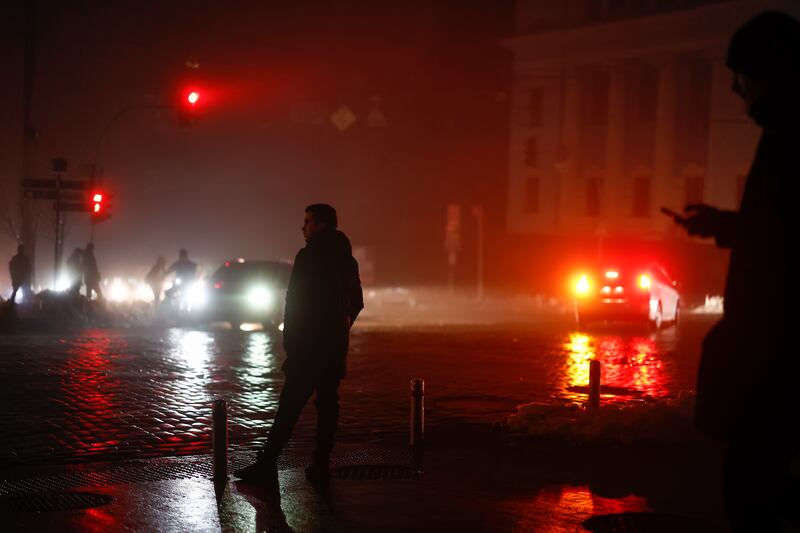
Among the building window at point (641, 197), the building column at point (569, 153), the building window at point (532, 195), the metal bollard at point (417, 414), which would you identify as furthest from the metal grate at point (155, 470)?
the building window at point (532, 195)

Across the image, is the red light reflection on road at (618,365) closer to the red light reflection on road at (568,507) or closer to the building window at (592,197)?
the red light reflection on road at (568,507)

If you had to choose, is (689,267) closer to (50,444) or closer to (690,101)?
(690,101)

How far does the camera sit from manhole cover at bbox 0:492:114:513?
26.0 feet

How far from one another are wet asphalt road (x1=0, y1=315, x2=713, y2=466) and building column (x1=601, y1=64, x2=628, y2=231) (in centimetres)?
2639

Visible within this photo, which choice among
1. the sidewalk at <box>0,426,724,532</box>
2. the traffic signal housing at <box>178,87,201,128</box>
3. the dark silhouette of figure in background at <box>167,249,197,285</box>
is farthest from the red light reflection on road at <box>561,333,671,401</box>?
the dark silhouette of figure in background at <box>167,249,197,285</box>

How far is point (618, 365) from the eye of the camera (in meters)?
19.1

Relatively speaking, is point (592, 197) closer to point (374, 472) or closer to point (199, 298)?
point (199, 298)

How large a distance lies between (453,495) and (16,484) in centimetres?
315

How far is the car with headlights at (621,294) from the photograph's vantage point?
27.2 meters

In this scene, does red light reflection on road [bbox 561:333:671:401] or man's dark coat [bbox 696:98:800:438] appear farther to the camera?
red light reflection on road [bbox 561:333:671:401]

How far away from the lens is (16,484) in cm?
885

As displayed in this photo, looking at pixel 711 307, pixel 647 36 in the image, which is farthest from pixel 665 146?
pixel 711 307

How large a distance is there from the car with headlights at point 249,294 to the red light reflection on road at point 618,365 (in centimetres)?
651

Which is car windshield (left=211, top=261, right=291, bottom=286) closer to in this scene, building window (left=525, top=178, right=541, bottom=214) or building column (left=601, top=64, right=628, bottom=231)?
building column (left=601, top=64, right=628, bottom=231)
